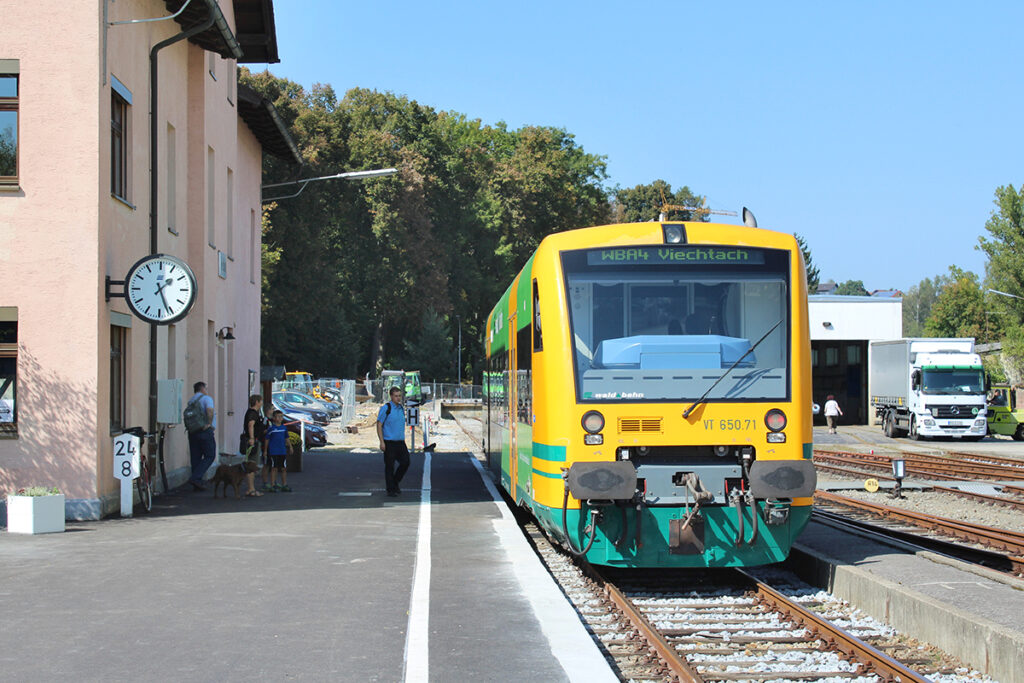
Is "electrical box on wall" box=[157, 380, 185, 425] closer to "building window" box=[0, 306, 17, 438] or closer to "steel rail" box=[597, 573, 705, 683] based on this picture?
"building window" box=[0, 306, 17, 438]

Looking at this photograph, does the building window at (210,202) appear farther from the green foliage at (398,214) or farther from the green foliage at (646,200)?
the green foliage at (646,200)

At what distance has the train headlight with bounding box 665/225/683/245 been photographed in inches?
412

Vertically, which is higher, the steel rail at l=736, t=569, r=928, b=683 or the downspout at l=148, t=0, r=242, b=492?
the downspout at l=148, t=0, r=242, b=492

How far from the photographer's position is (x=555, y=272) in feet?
34.1

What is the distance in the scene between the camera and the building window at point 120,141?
48.5 feet

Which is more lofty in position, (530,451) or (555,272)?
(555,272)

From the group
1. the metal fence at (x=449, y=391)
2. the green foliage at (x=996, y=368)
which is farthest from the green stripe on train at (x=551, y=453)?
the metal fence at (x=449, y=391)

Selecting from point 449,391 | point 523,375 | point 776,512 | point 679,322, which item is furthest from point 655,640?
point 449,391

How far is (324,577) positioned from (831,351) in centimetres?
4943

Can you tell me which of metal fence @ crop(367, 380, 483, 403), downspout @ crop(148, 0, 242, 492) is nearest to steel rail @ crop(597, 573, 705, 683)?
downspout @ crop(148, 0, 242, 492)

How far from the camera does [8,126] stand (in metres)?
13.8

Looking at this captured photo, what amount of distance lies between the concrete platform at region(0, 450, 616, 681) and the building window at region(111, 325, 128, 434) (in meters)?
1.52

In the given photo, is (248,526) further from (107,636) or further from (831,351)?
(831,351)

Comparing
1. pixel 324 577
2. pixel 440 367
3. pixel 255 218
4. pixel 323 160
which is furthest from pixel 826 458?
pixel 440 367
